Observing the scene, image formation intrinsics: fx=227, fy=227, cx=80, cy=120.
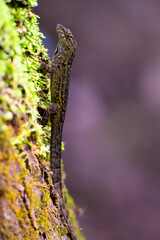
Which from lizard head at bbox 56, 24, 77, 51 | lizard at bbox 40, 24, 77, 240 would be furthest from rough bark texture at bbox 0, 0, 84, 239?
lizard head at bbox 56, 24, 77, 51

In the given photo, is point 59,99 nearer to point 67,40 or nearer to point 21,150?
point 67,40

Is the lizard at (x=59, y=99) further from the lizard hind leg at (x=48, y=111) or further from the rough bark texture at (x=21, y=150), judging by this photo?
the rough bark texture at (x=21, y=150)

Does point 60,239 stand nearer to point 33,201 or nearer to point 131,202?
point 33,201

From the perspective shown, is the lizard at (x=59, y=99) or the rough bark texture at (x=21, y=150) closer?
the rough bark texture at (x=21, y=150)

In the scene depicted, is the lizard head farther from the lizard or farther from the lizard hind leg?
the lizard hind leg

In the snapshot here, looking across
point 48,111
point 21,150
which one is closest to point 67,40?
point 48,111

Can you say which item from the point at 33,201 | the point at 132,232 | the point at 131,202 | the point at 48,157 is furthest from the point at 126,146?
the point at 33,201

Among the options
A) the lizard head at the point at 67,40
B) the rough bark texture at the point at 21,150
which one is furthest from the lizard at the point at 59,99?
the rough bark texture at the point at 21,150
